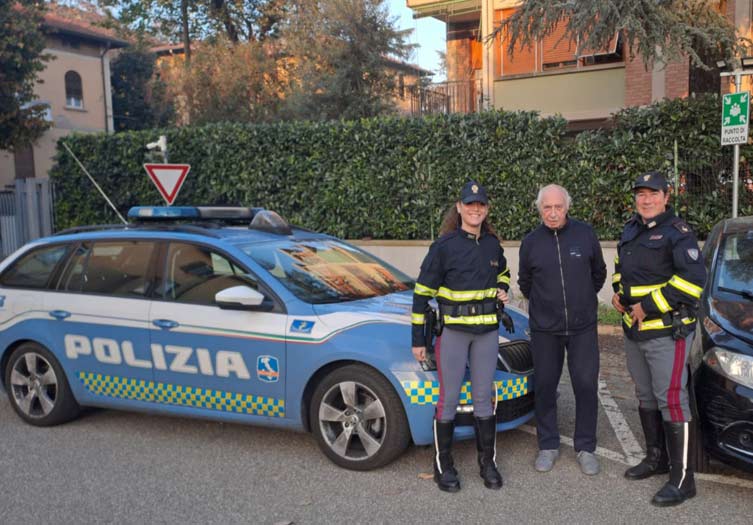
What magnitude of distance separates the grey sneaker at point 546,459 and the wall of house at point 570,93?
35.5 feet

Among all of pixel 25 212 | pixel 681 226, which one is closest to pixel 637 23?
pixel 681 226

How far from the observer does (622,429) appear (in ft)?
16.4

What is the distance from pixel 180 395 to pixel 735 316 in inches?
138

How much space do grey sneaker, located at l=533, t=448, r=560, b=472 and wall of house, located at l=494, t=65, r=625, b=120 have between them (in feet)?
35.5

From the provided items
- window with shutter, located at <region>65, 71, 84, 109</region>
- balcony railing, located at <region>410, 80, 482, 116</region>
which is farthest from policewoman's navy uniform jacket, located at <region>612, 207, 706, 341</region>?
window with shutter, located at <region>65, 71, 84, 109</region>

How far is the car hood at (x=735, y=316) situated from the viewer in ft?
12.4

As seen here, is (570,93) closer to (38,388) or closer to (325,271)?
(325,271)

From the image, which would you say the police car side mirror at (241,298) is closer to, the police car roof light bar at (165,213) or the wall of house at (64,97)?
the police car roof light bar at (165,213)

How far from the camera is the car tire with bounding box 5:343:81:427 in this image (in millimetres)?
5270

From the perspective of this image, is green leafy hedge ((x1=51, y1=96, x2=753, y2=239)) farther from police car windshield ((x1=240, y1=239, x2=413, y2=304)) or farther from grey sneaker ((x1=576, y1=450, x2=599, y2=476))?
grey sneaker ((x1=576, y1=450, x2=599, y2=476))

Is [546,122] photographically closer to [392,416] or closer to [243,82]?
[392,416]

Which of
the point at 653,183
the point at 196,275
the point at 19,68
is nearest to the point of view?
the point at 653,183

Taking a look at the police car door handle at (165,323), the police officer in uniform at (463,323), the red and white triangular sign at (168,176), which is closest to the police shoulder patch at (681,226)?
the police officer in uniform at (463,323)

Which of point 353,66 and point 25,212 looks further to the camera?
point 353,66
